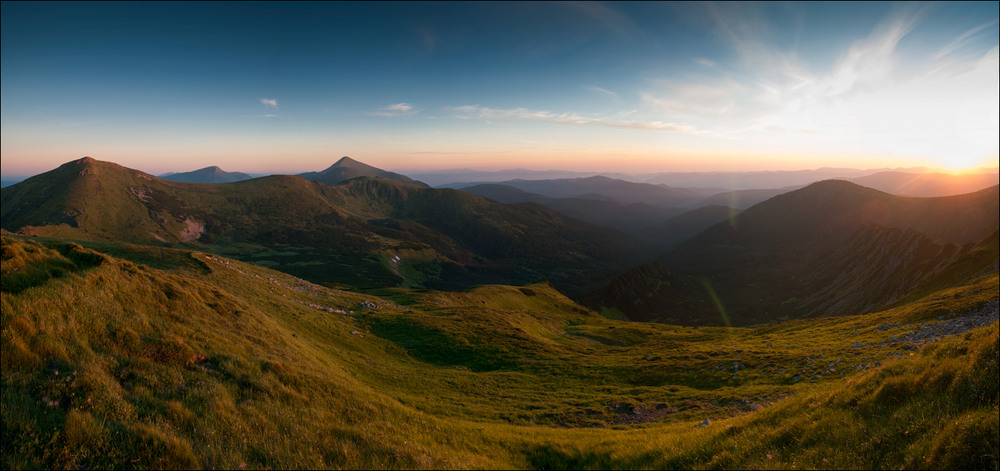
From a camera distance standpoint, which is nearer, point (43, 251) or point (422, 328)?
point (43, 251)

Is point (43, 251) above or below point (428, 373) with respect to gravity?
above

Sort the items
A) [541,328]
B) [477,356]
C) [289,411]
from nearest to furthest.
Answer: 1. [289,411]
2. [477,356]
3. [541,328]

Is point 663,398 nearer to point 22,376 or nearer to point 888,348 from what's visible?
point 888,348

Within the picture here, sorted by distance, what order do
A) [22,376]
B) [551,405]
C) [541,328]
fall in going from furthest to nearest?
[541,328]
[551,405]
[22,376]

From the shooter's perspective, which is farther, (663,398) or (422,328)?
(422,328)

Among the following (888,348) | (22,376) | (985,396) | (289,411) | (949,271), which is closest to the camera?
(985,396)

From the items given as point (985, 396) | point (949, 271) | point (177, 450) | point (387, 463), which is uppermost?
point (985, 396)

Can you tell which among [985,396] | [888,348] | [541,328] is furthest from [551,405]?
[541,328]

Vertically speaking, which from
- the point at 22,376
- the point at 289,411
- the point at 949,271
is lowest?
the point at 949,271

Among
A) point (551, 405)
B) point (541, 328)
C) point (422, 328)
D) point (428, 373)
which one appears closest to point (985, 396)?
point (551, 405)

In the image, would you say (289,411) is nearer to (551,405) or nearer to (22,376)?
(22,376)
